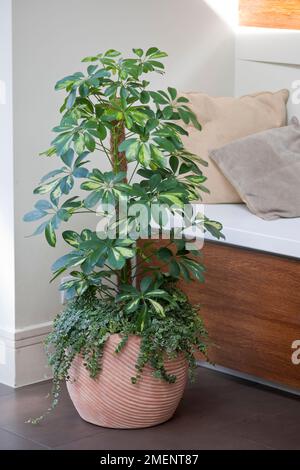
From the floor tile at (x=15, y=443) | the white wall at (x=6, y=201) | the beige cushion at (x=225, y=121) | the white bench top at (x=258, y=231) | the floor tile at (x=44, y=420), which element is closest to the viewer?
the floor tile at (x=15, y=443)

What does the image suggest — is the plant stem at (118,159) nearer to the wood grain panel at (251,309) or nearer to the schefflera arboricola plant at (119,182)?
the schefflera arboricola plant at (119,182)

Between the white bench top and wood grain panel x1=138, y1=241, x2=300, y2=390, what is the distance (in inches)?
1.2

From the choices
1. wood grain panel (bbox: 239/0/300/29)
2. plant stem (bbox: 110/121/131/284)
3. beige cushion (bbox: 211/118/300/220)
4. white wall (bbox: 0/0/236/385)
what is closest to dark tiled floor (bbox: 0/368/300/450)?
white wall (bbox: 0/0/236/385)

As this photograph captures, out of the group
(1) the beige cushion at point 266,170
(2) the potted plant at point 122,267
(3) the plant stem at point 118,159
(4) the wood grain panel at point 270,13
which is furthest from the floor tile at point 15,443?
(4) the wood grain panel at point 270,13

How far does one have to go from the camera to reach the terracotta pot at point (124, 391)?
9.80 feet

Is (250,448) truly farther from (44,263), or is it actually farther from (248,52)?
(248,52)

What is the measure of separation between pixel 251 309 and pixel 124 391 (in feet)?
2.15

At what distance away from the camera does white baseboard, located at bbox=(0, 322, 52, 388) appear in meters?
3.51

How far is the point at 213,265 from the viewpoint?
11.5 ft

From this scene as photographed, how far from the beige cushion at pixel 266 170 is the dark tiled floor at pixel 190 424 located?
702 millimetres

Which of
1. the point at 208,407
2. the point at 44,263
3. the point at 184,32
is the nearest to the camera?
the point at 208,407

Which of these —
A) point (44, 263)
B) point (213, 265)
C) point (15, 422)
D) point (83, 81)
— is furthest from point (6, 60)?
point (15, 422)

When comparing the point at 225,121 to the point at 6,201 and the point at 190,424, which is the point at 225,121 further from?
the point at 190,424
